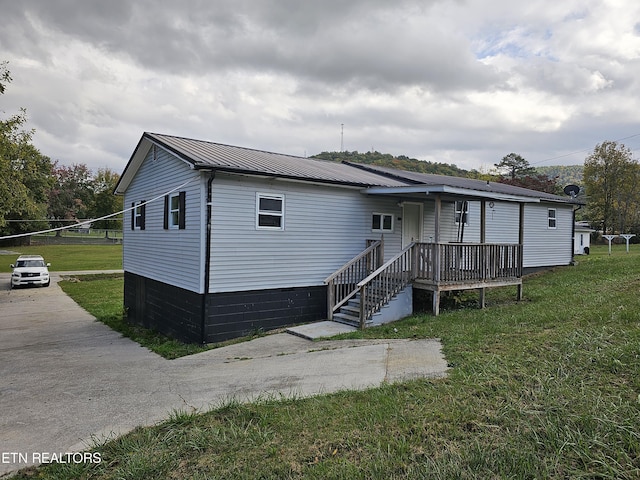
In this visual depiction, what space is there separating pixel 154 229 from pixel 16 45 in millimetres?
10366

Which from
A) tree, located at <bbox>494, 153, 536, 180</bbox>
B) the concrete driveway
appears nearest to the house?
the concrete driveway

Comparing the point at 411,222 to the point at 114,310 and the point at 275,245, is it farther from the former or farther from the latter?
the point at 114,310

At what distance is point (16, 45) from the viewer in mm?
15531

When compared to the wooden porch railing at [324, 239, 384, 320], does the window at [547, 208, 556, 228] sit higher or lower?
higher

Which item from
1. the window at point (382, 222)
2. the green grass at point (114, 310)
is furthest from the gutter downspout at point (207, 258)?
the window at point (382, 222)

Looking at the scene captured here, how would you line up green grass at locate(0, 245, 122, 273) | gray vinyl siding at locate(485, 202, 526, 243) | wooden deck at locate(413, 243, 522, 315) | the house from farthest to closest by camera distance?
green grass at locate(0, 245, 122, 273)
gray vinyl siding at locate(485, 202, 526, 243)
wooden deck at locate(413, 243, 522, 315)
the house

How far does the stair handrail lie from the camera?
930 cm

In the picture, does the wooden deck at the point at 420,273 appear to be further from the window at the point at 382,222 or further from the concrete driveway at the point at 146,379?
the concrete driveway at the point at 146,379

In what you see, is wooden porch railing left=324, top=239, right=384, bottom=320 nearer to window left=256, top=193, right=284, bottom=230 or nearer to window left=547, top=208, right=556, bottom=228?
window left=256, top=193, right=284, bottom=230

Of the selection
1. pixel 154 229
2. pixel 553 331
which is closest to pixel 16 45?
pixel 154 229

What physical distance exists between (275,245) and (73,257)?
3535 cm

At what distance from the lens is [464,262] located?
34.0 ft

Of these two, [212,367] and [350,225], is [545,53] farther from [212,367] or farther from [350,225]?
[212,367]

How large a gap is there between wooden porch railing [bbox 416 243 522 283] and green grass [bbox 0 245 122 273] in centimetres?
2674
